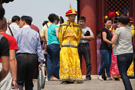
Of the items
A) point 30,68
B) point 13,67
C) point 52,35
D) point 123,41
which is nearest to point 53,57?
point 52,35

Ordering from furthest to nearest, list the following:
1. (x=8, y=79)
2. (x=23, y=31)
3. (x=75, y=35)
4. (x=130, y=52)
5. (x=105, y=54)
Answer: (x=105, y=54) → (x=75, y=35) → (x=130, y=52) → (x=23, y=31) → (x=8, y=79)

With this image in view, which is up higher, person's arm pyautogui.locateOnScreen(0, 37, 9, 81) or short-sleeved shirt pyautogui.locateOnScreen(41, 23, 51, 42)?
person's arm pyautogui.locateOnScreen(0, 37, 9, 81)

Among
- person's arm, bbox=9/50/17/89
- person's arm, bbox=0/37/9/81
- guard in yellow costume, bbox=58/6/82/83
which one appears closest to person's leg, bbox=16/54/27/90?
person's arm, bbox=9/50/17/89

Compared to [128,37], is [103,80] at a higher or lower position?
lower

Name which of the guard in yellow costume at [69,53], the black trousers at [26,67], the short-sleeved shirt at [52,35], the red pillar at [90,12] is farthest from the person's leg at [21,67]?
the red pillar at [90,12]

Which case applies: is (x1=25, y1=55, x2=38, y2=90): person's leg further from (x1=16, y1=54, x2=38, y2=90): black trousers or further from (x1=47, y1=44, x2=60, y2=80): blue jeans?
(x1=47, y1=44, x2=60, y2=80): blue jeans

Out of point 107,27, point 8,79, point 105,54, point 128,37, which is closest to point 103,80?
point 105,54

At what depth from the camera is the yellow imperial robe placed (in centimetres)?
1040

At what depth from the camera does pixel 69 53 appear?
10445 mm

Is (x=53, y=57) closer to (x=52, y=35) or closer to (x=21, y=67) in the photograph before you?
A: (x=52, y=35)

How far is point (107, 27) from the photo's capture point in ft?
38.3

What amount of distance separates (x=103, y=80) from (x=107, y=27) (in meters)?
1.56

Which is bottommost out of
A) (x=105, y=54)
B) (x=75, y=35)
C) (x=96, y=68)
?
(x=96, y=68)

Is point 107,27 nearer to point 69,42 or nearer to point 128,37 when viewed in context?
point 69,42
